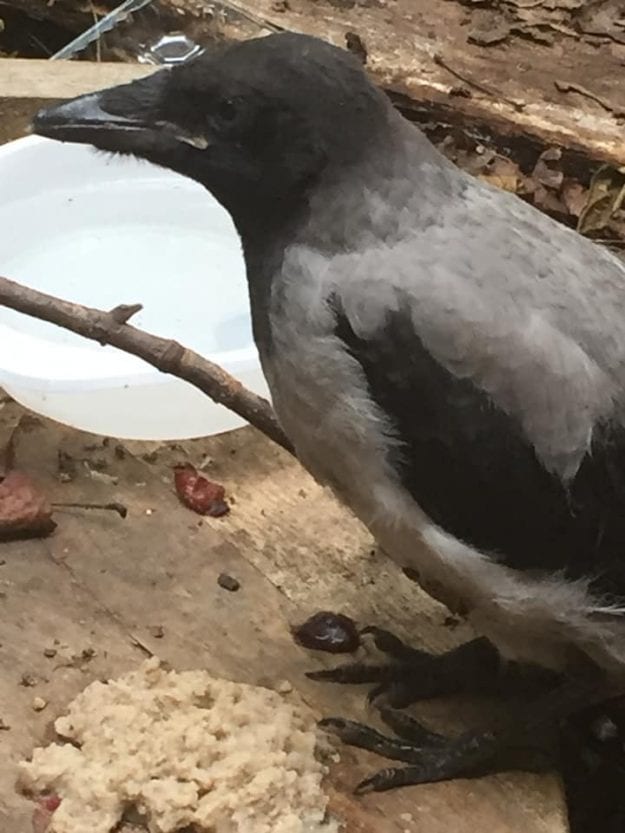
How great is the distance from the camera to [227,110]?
1639 mm

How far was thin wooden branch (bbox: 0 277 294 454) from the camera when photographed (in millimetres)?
1834

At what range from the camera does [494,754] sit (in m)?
1.80

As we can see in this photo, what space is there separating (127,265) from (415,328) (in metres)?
1.02

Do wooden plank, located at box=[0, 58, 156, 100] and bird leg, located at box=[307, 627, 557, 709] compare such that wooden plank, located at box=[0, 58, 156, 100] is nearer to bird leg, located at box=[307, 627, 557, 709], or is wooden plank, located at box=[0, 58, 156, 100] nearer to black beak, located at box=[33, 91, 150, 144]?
black beak, located at box=[33, 91, 150, 144]

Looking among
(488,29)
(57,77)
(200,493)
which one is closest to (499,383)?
(200,493)

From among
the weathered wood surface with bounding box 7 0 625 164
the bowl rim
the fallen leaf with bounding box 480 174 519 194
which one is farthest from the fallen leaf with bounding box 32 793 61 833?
the weathered wood surface with bounding box 7 0 625 164

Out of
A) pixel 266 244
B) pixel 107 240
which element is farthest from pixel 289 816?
pixel 107 240

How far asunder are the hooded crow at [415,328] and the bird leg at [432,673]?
133 millimetres

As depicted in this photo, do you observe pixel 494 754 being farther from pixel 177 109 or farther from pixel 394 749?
pixel 177 109

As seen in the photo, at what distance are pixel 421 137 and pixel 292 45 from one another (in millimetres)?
206

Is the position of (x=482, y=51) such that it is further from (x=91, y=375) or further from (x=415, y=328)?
(x=415, y=328)

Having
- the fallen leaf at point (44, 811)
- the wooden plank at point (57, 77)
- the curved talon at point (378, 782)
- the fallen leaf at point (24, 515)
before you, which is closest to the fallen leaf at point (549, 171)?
the wooden plank at point (57, 77)

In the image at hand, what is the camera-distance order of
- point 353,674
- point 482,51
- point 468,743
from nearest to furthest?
point 468,743 → point 353,674 → point 482,51

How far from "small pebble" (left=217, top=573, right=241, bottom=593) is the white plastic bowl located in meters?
0.28
